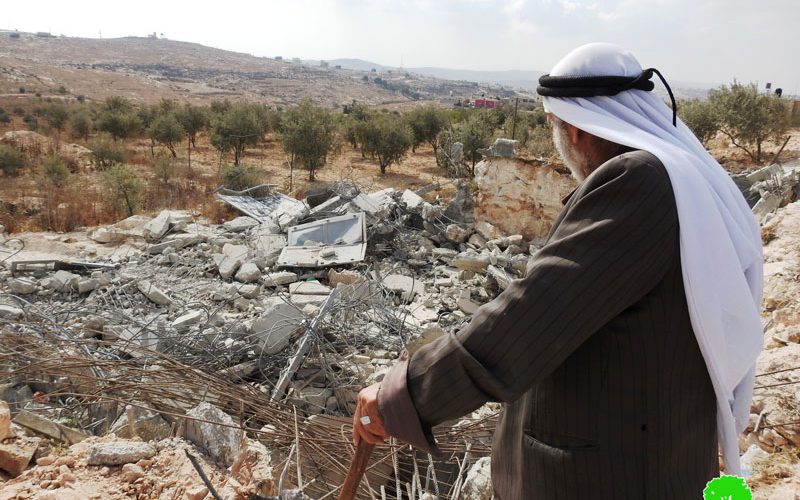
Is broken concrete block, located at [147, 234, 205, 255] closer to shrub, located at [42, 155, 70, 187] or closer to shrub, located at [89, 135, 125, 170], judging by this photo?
shrub, located at [42, 155, 70, 187]

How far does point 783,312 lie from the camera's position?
387 centimetres

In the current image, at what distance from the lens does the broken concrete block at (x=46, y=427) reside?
2.39 meters

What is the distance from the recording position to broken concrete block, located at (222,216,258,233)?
9.52 m

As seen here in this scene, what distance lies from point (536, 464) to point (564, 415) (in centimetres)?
17

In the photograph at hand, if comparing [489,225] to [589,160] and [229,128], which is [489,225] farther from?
[229,128]

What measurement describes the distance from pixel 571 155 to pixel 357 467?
1018mm

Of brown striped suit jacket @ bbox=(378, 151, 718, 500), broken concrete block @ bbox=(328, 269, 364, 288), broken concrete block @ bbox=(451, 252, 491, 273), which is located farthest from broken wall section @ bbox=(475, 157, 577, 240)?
brown striped suit jacket @ bbox=(378, 151, 718, 500)

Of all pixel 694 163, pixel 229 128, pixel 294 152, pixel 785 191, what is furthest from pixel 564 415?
pixel 229 128

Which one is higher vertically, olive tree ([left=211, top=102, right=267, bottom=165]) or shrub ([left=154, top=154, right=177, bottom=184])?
olive tree ([left=211, top=102, right=267, bottom=165])

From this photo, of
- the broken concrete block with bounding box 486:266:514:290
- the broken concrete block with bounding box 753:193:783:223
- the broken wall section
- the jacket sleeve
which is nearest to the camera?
the jacket sleeve

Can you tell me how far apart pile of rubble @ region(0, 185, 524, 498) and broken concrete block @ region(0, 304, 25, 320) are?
4 cm

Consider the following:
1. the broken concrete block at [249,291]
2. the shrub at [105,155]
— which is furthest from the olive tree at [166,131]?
the broken concrete block at [249,291]

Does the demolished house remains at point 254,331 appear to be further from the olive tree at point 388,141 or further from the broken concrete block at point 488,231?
the olive tree at point 388,141

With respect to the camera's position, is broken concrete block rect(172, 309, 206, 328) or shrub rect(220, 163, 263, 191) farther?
shrub rect(220, 163, 263, 191)
